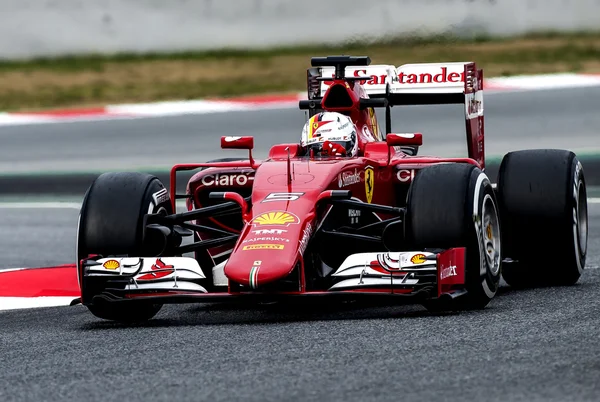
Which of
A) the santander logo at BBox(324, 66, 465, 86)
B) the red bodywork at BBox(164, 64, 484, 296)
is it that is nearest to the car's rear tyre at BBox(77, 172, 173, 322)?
the red bodywork at BBox(164, 64, 484, 296)

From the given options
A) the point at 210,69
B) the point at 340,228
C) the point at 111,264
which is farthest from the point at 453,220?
the point at 210,69

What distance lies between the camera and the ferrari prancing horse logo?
315 inches

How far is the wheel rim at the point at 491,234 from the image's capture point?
759 centimetres

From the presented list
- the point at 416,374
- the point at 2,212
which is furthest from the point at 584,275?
the point at 2,212

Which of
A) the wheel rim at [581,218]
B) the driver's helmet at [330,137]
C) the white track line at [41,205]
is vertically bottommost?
the white track line at [41,205]

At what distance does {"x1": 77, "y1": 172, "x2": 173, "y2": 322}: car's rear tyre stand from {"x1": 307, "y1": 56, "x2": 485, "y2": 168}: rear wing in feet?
7.03

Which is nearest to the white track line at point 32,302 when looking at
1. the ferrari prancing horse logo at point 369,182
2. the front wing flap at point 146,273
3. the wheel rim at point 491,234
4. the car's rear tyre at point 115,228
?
the car's rear tyre at point 115,228

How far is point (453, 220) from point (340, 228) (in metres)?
0.86

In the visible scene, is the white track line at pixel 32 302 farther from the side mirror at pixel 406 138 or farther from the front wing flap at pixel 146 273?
the side mirror at pixel 406 138

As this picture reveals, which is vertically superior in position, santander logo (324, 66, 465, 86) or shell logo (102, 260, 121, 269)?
santander logo (324, 66, 465, 86)

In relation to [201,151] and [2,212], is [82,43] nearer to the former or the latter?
[201,151]

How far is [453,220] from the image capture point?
710 centimetres

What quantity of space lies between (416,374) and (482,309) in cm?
194

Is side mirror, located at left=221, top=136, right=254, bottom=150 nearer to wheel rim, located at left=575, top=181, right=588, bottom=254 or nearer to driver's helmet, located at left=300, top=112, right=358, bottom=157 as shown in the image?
driver's helmet, located at left=300, top=112, right=358, bottom=157
